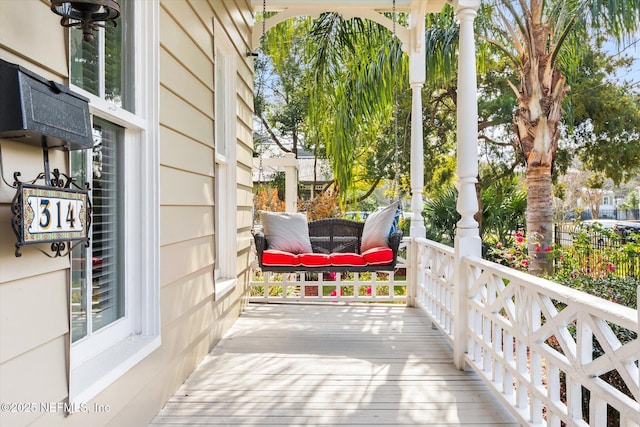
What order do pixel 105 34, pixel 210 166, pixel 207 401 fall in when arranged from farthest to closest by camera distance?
pixel 210 166
pixel 207 401
pixel 105 34

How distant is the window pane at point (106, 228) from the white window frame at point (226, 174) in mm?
1781

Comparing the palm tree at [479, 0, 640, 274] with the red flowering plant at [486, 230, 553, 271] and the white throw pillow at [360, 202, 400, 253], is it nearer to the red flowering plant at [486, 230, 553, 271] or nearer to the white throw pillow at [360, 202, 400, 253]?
the red flowering plant at [486, 230, 553, 271]

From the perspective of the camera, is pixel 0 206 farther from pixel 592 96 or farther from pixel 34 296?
pixel 592 96

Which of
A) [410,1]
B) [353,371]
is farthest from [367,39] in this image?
[353,371]

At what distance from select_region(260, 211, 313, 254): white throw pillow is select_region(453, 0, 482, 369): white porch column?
6.20 feet

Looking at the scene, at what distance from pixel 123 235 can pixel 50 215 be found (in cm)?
77

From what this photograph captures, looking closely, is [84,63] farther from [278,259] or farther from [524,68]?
[524,68]

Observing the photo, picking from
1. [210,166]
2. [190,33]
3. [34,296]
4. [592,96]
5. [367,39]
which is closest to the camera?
[34,296]

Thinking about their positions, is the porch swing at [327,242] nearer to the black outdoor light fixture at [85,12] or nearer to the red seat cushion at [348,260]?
the red seat cushion at [348,260]

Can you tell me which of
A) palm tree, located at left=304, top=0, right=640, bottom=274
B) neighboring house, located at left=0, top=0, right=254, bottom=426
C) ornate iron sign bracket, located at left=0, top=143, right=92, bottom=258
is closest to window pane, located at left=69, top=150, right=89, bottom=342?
neighboring house, located at left=0, top=0, right=254, bottom=426

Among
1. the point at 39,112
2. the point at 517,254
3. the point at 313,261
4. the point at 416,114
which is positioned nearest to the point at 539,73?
the point at 416,114

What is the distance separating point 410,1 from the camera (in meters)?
4.68

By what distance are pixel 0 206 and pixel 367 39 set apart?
530cm

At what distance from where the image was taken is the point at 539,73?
19.0 ft
